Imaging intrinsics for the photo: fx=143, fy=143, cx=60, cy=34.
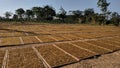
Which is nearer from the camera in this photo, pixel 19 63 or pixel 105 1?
pixel 19 63

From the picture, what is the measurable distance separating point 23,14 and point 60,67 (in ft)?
186

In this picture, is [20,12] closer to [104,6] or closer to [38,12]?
[38,12]

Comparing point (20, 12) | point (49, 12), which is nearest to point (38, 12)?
point (49, 12)

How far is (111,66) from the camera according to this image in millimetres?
5207

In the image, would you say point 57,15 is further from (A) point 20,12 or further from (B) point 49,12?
(A) point 20,12

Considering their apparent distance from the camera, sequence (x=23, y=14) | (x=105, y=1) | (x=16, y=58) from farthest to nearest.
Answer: (x=23, y=14), (x=105, y=1), (x=16, y=58)

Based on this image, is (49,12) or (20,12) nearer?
(49,12)

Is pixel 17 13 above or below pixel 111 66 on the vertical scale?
above

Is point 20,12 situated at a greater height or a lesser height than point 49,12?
greater

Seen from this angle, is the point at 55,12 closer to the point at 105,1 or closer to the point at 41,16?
the point at 41,16

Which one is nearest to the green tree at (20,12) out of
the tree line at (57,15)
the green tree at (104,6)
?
the tree line at (57,15)

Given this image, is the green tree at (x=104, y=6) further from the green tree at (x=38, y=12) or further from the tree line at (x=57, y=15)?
the green tree at (x=38, y=12)

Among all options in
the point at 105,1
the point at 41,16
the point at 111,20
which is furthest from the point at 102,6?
the point at 41,16

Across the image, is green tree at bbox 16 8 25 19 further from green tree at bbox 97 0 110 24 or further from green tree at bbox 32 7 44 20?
green tree at bbox 97 0 110 24
